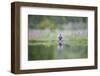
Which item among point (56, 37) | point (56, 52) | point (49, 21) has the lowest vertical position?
point (56, 52)

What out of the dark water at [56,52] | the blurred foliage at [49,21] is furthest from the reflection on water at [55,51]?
the blurred foliage at [49,21]

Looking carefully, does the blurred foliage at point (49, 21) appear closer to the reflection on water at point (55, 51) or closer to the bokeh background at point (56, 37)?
the bokeh background at point (56, 37)

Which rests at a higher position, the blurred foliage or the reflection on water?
the blurred foliage

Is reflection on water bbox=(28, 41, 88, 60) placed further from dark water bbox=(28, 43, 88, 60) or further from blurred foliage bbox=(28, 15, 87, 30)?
blurred foliage bbox=(28, 15, 87, 30)

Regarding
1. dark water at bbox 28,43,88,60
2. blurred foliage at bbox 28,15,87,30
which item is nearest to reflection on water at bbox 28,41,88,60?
dark water at bbox 28,43,88,60

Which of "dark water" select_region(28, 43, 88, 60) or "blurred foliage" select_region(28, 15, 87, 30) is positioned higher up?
"blurred foliage" select_region(28, 15, 87, 30)

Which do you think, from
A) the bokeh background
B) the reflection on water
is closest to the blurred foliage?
the bokeh background

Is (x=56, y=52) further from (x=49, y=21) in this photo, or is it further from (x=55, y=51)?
(x=49, y=21)

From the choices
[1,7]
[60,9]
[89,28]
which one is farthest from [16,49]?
[89,28]

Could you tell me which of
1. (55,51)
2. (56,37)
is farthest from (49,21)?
(55,51)
